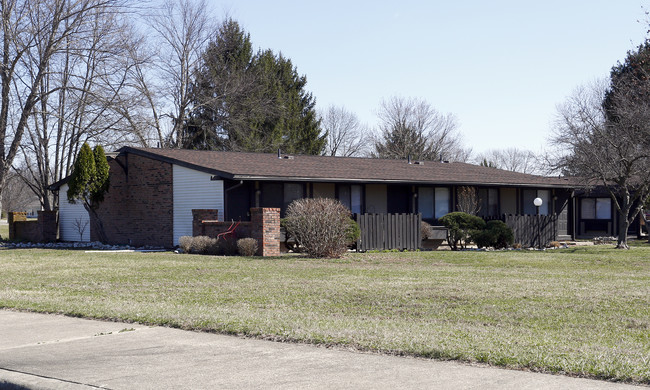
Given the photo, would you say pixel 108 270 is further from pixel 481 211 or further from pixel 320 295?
pixel 481 211

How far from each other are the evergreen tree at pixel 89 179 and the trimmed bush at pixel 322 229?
35.3 feet

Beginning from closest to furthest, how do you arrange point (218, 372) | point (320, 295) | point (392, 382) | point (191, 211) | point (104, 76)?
1. point (392, 382)
2. point (218, 372)
3. point (320, 295)
4. point (191, 211)
5. point (104, 76)

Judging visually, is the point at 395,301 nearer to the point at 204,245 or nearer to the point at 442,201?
the point at 204,245

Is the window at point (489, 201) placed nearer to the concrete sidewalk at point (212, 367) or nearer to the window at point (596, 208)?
the window at point (596, 208)

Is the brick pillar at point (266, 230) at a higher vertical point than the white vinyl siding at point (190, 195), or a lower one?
lower

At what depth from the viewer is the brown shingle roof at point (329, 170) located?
2709cm

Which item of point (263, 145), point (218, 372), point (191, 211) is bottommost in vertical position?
point (218, 372)

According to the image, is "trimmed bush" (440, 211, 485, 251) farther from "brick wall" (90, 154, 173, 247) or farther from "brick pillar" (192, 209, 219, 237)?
"brick wall" (90, 154, 173, 247)

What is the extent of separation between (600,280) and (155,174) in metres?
18.6

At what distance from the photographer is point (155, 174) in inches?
1171

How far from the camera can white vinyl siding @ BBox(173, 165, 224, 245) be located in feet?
89.1

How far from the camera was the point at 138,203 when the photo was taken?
30500 mm

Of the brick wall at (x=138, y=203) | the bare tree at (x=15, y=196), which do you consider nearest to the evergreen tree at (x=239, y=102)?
the brick wall at (x=138, y=203)

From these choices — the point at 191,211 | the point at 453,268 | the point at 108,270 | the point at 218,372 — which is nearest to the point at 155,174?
the point at 191,211
